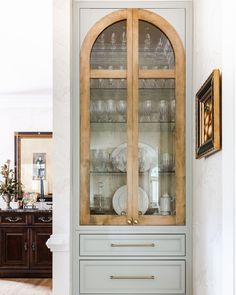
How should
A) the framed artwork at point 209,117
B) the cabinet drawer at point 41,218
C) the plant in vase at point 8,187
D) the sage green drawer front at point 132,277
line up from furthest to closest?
the plant in vase at point 8,187 < the cabinet drawer at point 41,218 < the sage green drawer front at point 132,277 < the framed artwork at point 209,117

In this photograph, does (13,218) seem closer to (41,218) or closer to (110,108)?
(41,218)

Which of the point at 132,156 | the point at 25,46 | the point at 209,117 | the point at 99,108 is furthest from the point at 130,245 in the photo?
the point at 25,46

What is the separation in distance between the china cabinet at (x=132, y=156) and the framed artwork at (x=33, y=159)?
16.5 ft

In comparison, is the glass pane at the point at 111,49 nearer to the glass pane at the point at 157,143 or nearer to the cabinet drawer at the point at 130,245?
the glass pane at the point at 157,143

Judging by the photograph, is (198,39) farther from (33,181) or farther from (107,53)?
(33,181)

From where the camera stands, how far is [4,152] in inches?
315

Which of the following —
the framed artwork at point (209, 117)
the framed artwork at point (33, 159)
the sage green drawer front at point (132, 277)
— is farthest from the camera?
the framed artwork at point (33, 159)

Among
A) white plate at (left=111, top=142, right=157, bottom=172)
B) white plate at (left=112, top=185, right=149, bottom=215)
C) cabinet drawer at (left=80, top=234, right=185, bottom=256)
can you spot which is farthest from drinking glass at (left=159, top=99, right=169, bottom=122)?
cabinet drawer at (left=80, top=234, right=185, bottom=256)

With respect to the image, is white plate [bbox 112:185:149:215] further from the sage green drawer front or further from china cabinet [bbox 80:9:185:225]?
the sage green drawer front

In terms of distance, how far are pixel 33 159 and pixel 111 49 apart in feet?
16.9

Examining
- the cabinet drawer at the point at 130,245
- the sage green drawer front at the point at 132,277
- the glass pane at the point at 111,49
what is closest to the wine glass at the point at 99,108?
the glass pane at the point at 111,49

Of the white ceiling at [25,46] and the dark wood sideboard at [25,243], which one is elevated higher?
the white ceiling at [25,46]

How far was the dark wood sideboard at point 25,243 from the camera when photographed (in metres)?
6.54

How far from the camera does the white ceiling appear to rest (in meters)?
4.11
